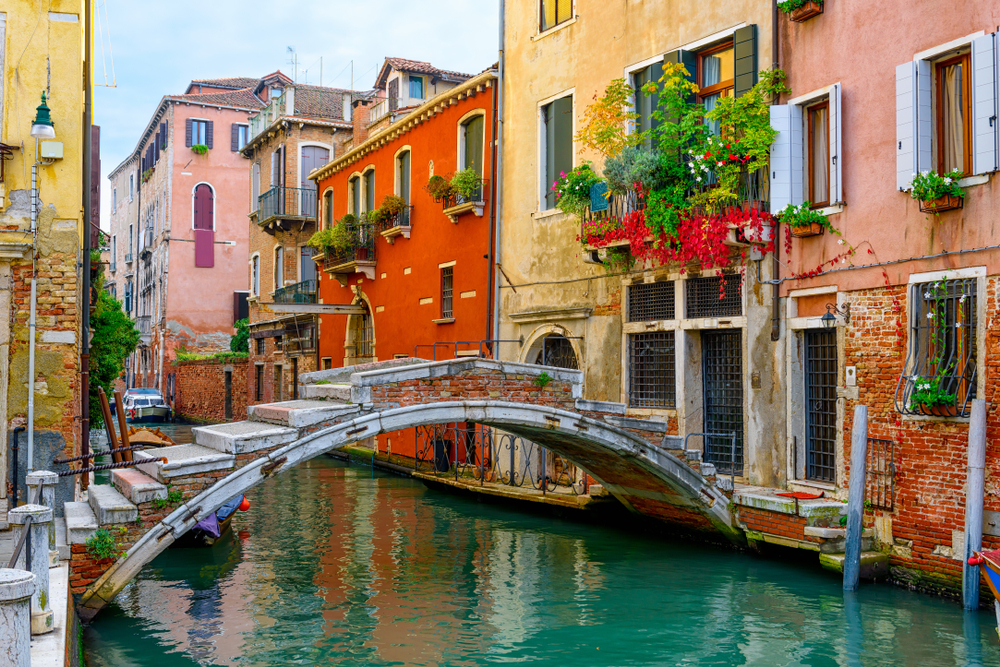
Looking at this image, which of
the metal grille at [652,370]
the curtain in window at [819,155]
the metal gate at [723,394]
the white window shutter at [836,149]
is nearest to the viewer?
the white window shutter at [836,149]

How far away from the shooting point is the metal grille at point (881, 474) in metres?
8.38

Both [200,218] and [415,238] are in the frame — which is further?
[200,218]

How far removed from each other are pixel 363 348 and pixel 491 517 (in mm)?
7967

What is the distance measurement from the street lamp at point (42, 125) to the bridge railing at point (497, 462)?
683cm

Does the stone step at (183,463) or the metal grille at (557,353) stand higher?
the metal grille at (557,353)

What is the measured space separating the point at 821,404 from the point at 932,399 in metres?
1.77

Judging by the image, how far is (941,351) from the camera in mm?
7910

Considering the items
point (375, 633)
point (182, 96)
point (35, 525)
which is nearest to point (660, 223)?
point (375, 633)

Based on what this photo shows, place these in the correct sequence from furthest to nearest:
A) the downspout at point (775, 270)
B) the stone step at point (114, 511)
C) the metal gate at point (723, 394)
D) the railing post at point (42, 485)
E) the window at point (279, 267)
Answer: the window at point (279, 267) → the metal gate at point (723, 394) → the downspout at point (775, 270) → the stone step at point (114, 511) → the railing post at point (42, 485)

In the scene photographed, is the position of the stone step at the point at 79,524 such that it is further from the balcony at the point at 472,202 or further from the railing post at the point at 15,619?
the balcony at the point at 472,202

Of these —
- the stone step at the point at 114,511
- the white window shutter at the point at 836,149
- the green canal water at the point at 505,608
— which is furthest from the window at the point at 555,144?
the stone step at the point at 114,511

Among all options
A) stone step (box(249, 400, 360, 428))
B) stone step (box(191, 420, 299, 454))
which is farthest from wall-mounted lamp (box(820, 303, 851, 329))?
stone step (box(191, 420, 299, 454))

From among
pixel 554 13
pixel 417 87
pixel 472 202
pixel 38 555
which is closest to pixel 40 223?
pixel 38 555

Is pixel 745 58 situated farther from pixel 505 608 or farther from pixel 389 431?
pixel 505 608
